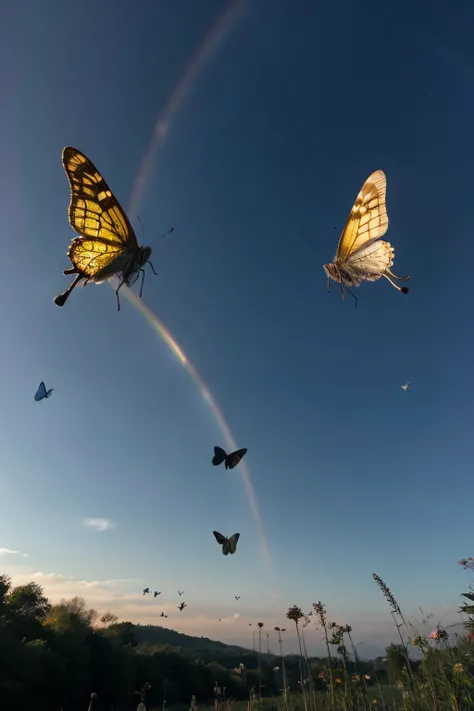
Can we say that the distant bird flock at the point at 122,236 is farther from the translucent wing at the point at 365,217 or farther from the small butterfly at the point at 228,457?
the small butterfly at the point at 228,457

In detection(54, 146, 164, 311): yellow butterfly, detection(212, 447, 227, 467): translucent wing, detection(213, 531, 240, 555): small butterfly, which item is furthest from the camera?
detection(213, 531, 240, 555): small butterfly

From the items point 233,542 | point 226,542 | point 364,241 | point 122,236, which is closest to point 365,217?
point 364,241

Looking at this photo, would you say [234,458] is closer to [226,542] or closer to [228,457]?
[228,457]

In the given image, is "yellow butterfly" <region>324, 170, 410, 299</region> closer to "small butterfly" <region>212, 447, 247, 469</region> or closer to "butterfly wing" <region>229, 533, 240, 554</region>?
"small butterfly" <region>212, 447, 247, 469</region>

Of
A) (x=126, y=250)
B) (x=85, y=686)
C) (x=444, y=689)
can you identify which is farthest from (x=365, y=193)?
(x=85, y=686)

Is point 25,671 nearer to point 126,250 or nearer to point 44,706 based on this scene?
point 44,706

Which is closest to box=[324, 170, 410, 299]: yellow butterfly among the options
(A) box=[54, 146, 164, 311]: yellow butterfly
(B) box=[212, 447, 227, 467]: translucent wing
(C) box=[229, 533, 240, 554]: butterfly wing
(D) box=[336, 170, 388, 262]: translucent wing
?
(D) box=[336, 170, 388, 262]: translucent wing

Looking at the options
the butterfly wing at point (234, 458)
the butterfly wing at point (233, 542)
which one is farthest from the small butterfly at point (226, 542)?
the butterfly wing at point (234, 458)
